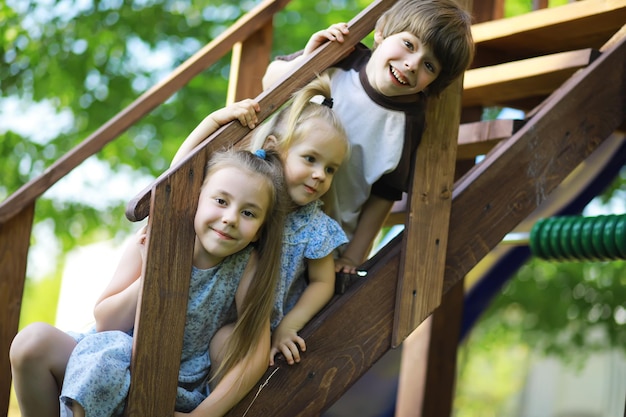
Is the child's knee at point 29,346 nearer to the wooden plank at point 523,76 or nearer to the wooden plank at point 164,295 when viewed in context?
the wooden plank at point 164,295

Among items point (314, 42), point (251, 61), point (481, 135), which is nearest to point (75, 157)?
point (251, 61)

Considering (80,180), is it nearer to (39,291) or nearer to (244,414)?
(244,414)

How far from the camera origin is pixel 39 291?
17.7 meters

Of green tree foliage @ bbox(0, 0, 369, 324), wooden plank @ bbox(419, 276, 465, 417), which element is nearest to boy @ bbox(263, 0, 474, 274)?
wooden plank @ bbox(419, 276, 465, 417)

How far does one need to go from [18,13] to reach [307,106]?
5.82 meters

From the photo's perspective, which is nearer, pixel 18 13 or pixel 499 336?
pixel 18 13

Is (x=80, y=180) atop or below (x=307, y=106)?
atop

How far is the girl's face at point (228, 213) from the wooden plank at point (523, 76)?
5.31 ft

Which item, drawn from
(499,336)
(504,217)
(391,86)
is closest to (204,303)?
(391,86)

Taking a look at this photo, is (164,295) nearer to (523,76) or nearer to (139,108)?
(139,108)

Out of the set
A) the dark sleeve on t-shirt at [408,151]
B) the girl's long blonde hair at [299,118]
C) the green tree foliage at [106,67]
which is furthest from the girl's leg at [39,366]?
the green tree foliage at [106,67]

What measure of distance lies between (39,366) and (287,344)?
739mm

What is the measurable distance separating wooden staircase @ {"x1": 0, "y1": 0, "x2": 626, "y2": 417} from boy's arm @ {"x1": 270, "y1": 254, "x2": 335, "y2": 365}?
Result: 33 millimetres

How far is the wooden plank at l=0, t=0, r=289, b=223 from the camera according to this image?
12.4ft
